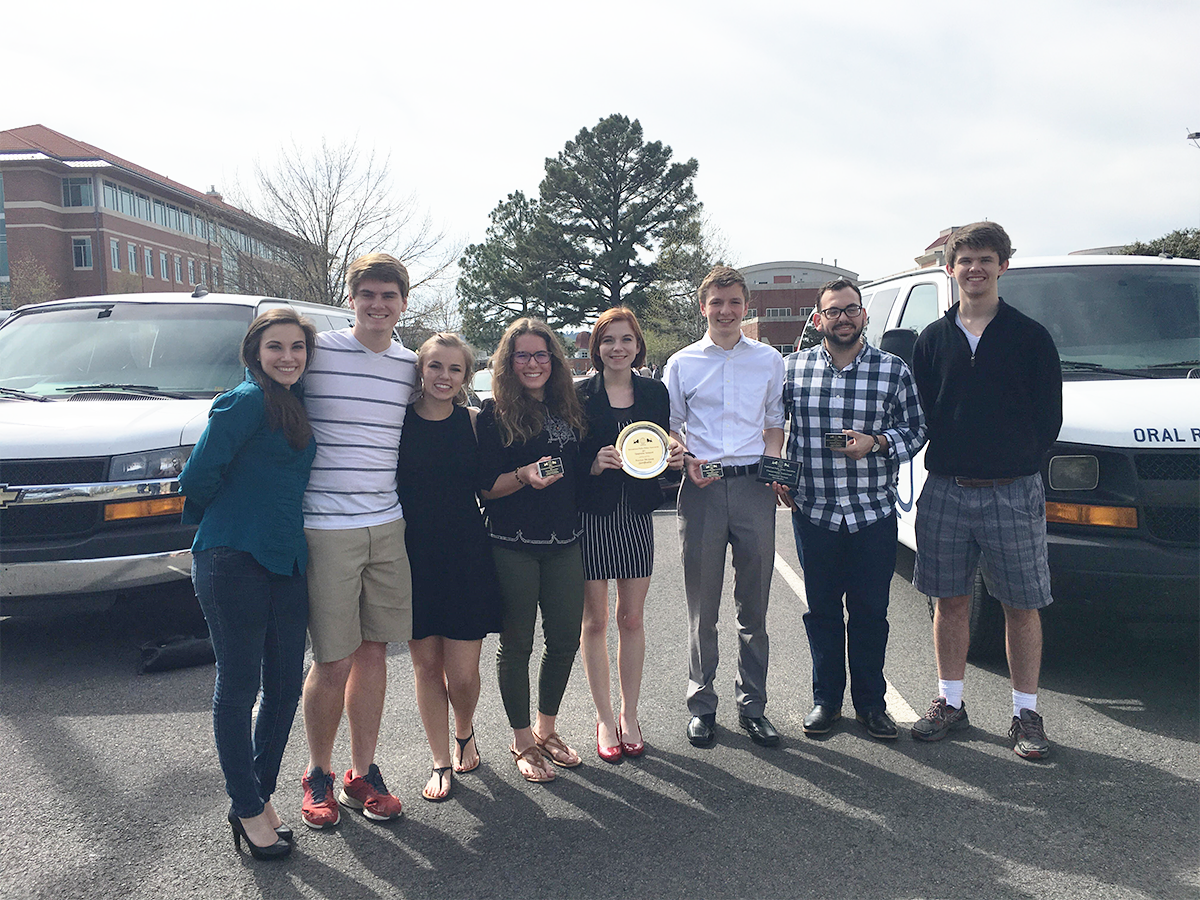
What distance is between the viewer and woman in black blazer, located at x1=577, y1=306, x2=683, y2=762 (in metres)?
3.82

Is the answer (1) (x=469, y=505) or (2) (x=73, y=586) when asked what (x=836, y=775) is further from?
(2) (x=73, y=586)

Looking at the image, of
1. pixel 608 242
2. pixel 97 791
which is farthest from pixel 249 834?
pixel 608 242

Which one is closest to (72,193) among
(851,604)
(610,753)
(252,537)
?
(252,537)

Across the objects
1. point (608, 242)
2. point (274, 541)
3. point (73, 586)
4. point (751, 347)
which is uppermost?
point (608, 242)

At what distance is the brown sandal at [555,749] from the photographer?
373 centimetres

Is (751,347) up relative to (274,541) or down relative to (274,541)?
up

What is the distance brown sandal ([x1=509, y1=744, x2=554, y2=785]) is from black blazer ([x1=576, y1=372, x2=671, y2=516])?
1062 millimetres

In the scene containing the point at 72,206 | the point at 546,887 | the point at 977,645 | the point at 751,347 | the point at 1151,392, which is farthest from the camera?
the point at 72,206

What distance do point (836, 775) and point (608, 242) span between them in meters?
55.3

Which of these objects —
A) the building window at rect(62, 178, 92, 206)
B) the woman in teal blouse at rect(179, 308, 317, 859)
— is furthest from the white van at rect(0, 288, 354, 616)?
the building window at rect(62, 178, 92, 206)

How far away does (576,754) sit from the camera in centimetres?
382

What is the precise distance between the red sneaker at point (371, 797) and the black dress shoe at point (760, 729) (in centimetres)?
162

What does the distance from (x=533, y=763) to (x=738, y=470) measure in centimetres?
159

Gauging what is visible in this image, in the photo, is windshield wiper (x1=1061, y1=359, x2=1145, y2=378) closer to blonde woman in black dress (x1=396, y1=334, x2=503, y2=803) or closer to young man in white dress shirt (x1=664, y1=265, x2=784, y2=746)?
young man in white dress shirt (x1=664, y1=265, x2=784, y2=746)
